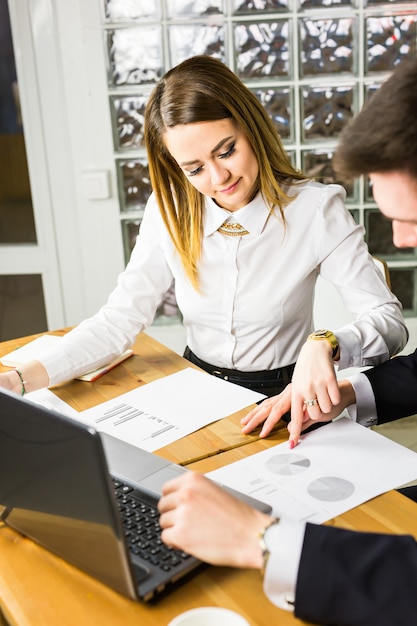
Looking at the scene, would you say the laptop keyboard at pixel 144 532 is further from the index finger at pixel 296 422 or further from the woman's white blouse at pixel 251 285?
the woman's white blouse at pixel 251 285

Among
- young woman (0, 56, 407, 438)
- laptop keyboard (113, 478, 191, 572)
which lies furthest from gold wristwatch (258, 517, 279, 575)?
→ young woman (0, 56, 407, 438)

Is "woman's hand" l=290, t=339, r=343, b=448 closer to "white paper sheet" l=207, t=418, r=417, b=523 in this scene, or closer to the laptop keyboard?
"white paper sheet" l=207, t=418, r=417, b=523

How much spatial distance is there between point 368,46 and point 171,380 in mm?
1768

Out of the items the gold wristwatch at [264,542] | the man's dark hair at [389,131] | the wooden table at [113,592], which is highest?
the man's dark hair at [389,131]

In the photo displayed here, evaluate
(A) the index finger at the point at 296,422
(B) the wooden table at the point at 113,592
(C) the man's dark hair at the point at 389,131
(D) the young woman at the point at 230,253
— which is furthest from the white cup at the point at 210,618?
(D) the young woman at the point at 230,253

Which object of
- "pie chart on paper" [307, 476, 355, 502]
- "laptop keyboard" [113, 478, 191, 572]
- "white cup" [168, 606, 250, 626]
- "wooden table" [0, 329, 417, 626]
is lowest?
"wooden table" [0, 329, 417, 626]

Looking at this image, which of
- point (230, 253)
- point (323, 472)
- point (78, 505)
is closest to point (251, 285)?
point (230, 253)

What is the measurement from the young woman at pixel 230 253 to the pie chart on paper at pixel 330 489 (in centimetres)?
43

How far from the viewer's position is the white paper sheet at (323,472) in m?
1.02

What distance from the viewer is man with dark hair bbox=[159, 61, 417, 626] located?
79cm

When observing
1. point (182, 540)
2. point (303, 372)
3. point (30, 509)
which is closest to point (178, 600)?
point (182, 540)

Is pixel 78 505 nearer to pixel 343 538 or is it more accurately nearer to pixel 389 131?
pixel 343 538

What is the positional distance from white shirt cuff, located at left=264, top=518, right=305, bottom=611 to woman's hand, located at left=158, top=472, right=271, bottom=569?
19mm

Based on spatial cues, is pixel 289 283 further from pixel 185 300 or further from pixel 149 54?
pixel 149 54
